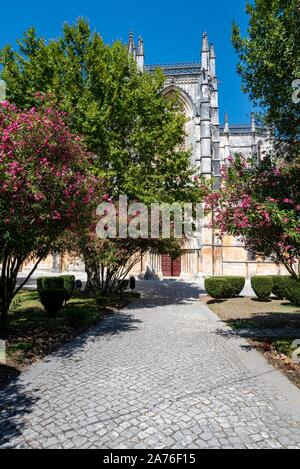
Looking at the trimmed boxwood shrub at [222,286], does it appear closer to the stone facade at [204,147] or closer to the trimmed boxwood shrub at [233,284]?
the trimmed boxwood shrub at [233,284]

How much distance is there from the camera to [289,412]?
4.62 m

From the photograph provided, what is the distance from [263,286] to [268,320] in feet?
19.1

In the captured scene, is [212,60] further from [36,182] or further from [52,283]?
[36,182]

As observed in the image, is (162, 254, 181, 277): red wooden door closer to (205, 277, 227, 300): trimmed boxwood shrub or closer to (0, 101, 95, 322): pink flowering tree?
(205, 277, 227, 300): trimmed boxwood shrub

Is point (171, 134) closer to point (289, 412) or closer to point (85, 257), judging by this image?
point (85, 257)

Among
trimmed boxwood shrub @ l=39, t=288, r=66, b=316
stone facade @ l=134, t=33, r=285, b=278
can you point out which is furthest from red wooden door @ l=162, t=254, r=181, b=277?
trimmed boxwood shrub @ l=39, t=288, r=66, b=316

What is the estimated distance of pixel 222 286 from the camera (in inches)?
691

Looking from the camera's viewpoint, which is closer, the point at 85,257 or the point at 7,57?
the point at 85,257

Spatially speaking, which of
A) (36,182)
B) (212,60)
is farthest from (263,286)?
(212,60)

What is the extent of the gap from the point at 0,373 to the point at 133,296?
14.0m

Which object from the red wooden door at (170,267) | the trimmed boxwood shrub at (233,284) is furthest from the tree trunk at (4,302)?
the red wooden door at (170,267)

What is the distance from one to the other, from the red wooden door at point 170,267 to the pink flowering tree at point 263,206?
26.9 meters

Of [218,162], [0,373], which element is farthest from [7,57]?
[218,162]

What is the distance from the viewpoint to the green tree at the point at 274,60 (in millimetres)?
7266
